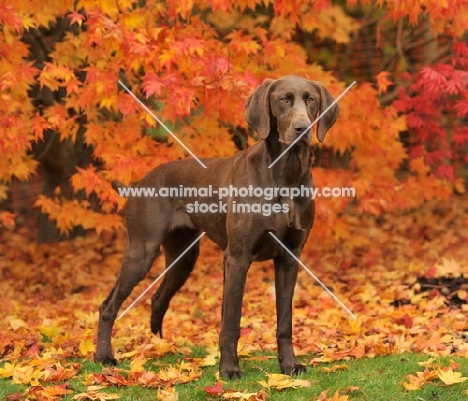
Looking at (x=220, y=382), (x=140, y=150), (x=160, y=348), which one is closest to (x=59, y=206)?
(x=140, y=150)

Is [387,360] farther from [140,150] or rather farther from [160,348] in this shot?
[140,150]

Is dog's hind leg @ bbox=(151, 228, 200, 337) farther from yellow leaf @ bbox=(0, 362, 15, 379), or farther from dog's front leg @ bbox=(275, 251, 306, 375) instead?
yellow leaf @ bbox=(0, 362, 15, 379)

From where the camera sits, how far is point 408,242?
10.5 meters

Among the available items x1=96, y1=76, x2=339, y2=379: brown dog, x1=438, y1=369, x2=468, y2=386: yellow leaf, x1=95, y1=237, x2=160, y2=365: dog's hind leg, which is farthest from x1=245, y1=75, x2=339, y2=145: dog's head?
x1=438, y1=369, x2=468, y2=386: yellow leaf

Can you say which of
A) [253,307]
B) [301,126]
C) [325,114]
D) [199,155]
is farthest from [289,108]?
→ [253,307]

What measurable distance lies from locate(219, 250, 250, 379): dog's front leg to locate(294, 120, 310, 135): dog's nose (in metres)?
0.89

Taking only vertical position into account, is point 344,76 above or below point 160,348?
above

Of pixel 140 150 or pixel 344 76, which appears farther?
pixel 344 76

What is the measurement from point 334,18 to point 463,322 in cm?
406

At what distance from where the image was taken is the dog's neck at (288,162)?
4.65 meters

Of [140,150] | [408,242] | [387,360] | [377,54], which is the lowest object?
[408,242]

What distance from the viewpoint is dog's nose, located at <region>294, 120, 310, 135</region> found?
4375mm

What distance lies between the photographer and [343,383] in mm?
4477

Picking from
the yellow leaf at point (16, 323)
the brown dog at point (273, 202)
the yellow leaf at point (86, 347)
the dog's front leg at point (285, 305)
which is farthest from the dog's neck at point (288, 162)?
the yellow leaf at point (16, 323)
